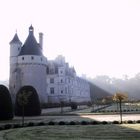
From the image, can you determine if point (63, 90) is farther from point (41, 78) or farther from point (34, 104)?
point (34, 104)

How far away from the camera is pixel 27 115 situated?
99.4ft

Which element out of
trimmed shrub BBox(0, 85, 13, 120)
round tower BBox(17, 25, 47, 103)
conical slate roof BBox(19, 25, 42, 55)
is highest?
conical slate roof BBox(19, 25, 42, 55)

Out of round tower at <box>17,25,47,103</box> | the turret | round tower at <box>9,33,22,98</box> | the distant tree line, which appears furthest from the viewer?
the distant tree line

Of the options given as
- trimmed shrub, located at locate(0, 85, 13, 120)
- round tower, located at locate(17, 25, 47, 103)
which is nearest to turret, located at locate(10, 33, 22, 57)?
round tower, located at locate(17, 25, 47, 103)

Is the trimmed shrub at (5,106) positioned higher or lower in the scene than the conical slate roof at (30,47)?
lower

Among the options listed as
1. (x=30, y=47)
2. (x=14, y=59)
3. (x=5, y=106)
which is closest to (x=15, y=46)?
(x=14, y=59)

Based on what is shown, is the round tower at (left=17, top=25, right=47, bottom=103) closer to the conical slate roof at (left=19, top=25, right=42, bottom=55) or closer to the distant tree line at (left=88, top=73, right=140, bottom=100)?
the conical slate roof at (left=19, top=25, right=42, bottom=55)

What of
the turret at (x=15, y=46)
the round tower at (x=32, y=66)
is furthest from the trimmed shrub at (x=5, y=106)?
the turret at (x=15, y=46)

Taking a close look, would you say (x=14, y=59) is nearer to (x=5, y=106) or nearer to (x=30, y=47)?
(x=30, y=47)

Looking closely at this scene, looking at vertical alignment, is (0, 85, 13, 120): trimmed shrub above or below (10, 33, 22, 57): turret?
below

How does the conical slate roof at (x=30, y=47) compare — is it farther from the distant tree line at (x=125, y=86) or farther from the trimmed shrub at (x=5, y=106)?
the distant tree line at (x=125, y=86)

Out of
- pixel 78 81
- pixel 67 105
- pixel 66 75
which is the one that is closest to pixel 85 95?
pixel 78 81

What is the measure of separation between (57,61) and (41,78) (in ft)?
70.2

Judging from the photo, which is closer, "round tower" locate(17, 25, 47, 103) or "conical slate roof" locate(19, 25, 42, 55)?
"round tower" locate(17, 25, 47, 103)
